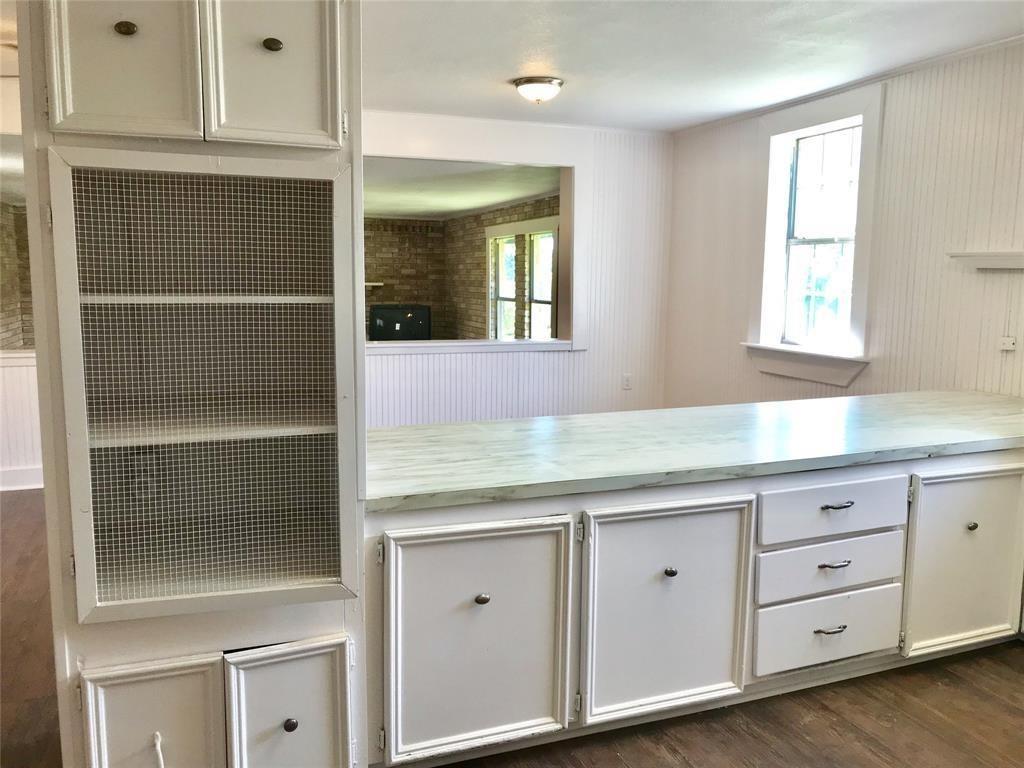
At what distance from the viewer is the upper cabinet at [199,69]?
4.73 feet

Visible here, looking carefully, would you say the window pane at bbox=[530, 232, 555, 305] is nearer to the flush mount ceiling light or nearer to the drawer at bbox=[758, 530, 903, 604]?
the flush mount ceiling light

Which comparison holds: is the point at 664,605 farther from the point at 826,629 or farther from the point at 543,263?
the point at 543,263

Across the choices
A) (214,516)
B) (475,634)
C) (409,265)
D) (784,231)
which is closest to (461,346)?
(784,231)

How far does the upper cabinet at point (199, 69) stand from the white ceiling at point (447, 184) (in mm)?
3700

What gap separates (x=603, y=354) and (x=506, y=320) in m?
3.36

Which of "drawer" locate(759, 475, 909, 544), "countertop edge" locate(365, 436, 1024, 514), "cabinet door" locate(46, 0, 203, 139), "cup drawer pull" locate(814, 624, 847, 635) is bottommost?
"cup drawer pull" locate(814, 624, 847, 635)

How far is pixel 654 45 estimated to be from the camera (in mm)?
3438

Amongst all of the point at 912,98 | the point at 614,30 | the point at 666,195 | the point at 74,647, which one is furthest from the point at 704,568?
the point at 666,195

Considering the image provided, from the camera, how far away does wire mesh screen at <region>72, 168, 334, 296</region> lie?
1.59 metres

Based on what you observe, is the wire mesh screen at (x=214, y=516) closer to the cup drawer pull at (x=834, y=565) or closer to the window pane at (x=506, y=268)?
the cup drawer pull at (x=834, y=565)

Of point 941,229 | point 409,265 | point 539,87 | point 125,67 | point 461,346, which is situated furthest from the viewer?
point 409,265

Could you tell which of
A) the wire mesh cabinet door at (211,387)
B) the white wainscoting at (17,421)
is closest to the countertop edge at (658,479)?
the wire mesh cabinet door at (211,387)

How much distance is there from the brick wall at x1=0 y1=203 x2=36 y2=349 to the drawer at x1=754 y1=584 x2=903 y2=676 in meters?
4.48

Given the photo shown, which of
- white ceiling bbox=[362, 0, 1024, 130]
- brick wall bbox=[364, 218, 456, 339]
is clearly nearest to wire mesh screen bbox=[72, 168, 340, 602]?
white ceiling bbox=[362, 0, 1024, 130]
